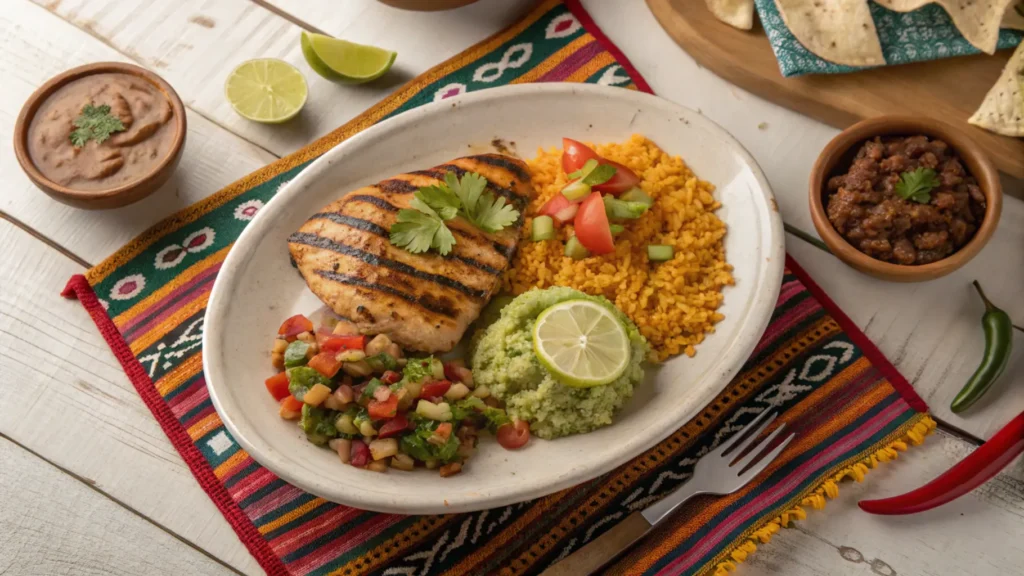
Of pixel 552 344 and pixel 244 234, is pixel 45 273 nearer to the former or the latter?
pixel 244 234

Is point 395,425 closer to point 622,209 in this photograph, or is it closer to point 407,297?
point 407,297

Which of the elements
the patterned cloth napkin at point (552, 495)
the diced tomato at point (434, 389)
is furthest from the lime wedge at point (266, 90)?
the diced tomato at point (434, 389)

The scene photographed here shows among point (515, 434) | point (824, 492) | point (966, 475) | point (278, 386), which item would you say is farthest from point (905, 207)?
point (278, 386)

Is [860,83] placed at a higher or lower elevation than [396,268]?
higher

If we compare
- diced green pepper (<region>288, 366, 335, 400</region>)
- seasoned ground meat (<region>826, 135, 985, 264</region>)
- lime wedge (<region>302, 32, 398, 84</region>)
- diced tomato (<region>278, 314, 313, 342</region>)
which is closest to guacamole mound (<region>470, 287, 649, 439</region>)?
diced green pepper (<region>288, 366, 335, 400</region>)

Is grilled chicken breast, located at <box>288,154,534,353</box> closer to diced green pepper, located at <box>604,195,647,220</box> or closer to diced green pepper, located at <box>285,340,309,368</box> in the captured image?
diced green pepper, located at <box>285,340,309,368</box>

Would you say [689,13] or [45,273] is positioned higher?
[689,13]

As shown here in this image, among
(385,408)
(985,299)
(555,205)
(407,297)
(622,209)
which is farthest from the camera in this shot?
(985,299)

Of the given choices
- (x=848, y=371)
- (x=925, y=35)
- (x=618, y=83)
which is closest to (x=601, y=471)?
(x=848, y=371)
